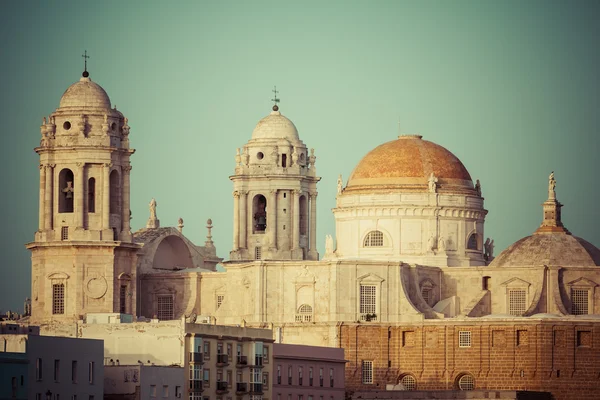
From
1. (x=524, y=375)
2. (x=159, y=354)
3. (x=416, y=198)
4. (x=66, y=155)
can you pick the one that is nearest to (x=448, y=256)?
(x=416, y=198)

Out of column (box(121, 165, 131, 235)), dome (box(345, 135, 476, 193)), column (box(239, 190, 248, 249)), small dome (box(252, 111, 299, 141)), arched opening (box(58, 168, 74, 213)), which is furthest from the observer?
small dome (box(252, 111, 299, 141))

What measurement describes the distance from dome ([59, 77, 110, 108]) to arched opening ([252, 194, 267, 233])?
756 inches

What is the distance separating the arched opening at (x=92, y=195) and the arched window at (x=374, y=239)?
2187 cm

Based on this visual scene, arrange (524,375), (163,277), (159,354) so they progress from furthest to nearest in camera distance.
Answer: (163,277), (524,375), (159,354)

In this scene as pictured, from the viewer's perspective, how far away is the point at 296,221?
604 feet

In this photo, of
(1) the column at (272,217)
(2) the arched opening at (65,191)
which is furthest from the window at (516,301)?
(2) the arched opening at (65,191)

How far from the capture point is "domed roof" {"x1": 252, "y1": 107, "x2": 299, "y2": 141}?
18825 cm

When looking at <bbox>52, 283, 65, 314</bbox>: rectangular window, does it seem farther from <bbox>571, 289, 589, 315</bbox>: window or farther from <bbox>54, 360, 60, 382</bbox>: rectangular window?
<bbox>54, 360, 60, 382</bbox>: rectangular window

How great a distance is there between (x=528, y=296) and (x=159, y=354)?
133 ft

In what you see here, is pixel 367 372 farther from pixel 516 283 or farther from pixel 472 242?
pixel 472 242

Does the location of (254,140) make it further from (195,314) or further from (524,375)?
(524,375)

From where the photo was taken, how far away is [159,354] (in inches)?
5522

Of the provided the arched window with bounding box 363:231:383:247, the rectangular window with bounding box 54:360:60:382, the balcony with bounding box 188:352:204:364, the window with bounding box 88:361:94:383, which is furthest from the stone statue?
the rectangular window with bounding box 54:360:60:382

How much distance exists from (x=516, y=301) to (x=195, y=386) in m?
41.4
